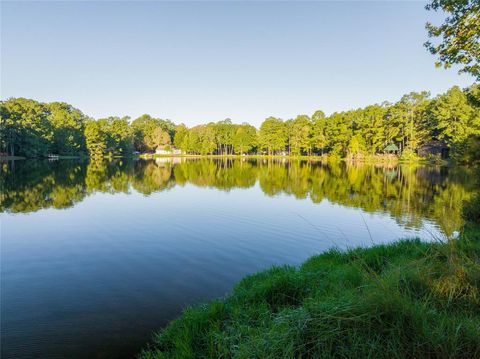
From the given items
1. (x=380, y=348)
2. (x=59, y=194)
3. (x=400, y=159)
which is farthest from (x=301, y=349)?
(x=400, y=159)

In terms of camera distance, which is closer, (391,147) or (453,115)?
(453,115)

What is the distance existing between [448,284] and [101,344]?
5.65m

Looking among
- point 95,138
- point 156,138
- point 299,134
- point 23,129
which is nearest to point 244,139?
point 299,134

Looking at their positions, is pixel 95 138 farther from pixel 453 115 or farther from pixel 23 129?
pixel 453 115

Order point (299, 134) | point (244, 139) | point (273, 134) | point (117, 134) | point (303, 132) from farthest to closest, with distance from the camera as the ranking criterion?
point (244, 139), point (273, 134), point (117, 134), point (299, 134), point (303, 132)

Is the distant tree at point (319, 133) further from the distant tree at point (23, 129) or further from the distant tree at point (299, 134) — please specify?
the distant tree at point (23, 129)

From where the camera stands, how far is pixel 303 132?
302 feet

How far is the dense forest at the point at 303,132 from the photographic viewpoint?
60825mm

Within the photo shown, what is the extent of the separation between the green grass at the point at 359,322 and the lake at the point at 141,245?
705mm

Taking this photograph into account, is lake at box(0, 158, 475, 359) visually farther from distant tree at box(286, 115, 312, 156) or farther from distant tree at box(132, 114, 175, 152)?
distant tree at box(132, 114, 175, 152)

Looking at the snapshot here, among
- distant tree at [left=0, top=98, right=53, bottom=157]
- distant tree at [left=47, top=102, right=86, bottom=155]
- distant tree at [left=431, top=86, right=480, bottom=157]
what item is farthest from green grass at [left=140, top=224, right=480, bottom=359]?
distant tree at [left=47, top=102, right=86, bottom=155]

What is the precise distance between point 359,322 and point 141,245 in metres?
9.12

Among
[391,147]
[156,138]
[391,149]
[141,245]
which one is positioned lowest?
[141,245]

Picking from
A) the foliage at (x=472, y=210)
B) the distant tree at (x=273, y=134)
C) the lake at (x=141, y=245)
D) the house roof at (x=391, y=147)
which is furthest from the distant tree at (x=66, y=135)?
the foliage at (x=472, y=210)
